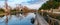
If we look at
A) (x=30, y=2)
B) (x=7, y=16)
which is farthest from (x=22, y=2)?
(x=7, y=16)

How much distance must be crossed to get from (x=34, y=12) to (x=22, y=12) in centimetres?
12

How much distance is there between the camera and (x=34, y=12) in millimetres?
1293

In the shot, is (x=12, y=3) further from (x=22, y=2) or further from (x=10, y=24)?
(x=10, y=24)

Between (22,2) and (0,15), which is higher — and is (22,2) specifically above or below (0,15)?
above

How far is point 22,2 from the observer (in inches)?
51.3

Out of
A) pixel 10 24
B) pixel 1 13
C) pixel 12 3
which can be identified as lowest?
pixel 10 24

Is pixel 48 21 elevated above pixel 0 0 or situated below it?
below

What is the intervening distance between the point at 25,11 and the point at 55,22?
0.33m

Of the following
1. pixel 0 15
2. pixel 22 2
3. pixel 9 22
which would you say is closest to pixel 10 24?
pixel 9 22

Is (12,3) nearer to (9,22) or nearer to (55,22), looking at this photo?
(9,22)

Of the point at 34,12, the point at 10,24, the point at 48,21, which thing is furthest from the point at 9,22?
the point at 48,21

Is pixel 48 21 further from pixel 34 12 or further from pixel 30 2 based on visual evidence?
pixel 30 2

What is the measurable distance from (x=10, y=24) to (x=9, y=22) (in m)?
0.02

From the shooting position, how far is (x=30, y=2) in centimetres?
131
